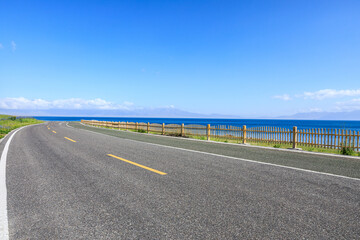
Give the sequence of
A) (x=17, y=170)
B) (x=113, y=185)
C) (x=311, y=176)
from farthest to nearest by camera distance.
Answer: (x=17, y=170)
(x=311, y=176)
(x=113, y=185)

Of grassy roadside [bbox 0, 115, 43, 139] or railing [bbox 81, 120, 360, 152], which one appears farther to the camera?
grassy roadside [bbox 0, 115, 43, 139]

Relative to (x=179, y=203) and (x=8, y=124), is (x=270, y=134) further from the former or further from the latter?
(x=8, y=124)

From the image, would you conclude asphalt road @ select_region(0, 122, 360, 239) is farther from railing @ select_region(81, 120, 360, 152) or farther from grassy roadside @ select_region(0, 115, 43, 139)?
grassy roadside @ select_region(0, 115, 43, 139)

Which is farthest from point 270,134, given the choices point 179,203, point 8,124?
point 8,124

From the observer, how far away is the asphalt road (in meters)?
2.82

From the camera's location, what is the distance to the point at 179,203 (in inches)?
145

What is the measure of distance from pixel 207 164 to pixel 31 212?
4.69 m

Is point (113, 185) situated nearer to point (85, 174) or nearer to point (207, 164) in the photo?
point (85, 174)

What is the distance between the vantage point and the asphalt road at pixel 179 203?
2.82 meters

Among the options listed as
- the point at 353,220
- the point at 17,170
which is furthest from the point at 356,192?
the point at 17,170

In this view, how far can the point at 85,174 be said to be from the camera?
5.60m

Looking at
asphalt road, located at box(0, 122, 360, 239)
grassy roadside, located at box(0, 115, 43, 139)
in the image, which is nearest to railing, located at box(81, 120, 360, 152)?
asphalt road, located at box(0, 122, 360, 239)

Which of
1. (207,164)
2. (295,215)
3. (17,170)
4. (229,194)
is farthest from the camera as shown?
(207,164)

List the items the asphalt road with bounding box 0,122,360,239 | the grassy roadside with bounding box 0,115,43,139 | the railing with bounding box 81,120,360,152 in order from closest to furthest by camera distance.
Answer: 1. the asphalt road with bounding box 0,122,360,239
2. the railing with bounding box 81,120,360,152
3. the grassy roadside with bounding box 0,115,43,139
